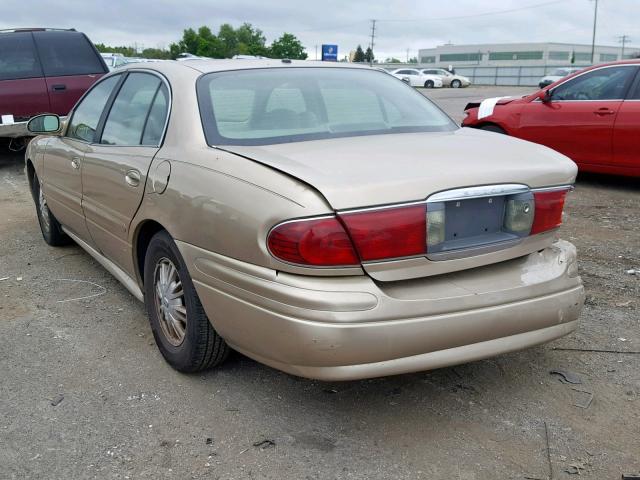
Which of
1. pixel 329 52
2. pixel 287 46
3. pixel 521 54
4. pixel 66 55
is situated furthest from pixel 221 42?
pixel 66 55

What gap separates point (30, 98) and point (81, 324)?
20.2ft

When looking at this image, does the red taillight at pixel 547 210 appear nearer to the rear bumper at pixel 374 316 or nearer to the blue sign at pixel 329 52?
the rear bumper at pixel 374 316

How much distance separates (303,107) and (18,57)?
24.2 ft

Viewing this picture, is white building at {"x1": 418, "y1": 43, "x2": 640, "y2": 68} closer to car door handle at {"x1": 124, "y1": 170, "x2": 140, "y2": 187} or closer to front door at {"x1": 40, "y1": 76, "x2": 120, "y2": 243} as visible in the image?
front door at {"x1": 40, "y1": 76, "x2": 120, "y2": 243}

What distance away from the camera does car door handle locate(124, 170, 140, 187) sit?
3393 mm

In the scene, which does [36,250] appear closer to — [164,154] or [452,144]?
[164,154]

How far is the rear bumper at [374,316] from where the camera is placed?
2.45 metres

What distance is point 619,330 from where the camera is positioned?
3.79m

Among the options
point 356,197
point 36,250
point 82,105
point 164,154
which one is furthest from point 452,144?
point 36,250

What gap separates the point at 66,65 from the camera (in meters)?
9.37

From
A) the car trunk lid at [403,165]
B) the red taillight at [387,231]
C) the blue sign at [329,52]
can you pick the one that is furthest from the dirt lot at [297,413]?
the blue sign at [329,52]

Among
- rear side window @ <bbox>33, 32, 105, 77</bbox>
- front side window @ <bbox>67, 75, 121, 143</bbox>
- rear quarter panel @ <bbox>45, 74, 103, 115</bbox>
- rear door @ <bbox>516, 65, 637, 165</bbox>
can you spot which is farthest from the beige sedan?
rear side window @ <bbox>33, 32, 105, 77</bbox>

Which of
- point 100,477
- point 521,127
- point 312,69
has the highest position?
point 312,69

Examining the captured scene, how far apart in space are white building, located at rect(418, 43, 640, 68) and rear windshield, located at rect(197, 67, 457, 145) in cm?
8902
